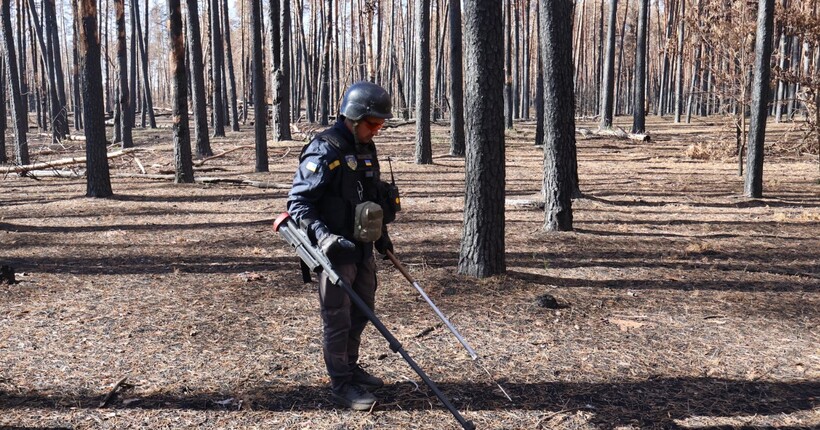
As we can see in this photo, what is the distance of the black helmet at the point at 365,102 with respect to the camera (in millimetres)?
3959

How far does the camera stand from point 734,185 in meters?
14.0

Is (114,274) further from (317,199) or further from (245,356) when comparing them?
(317,199)

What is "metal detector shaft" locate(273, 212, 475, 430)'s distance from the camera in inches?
144

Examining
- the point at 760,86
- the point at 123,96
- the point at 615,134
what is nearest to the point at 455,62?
the point at 760,86

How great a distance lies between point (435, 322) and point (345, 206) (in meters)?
2.14

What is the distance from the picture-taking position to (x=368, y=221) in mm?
3857

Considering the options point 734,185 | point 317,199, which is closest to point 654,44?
point 734,185

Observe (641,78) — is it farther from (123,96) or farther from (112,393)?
(112,393)

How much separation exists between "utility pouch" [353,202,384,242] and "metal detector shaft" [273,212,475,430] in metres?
0.25

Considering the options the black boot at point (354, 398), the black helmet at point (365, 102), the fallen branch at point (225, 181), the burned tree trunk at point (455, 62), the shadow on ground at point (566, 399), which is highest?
the burned tree trunk at point (455, 62)

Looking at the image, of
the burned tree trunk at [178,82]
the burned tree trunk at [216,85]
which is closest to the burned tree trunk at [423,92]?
the burned tree trunk at [178,82]

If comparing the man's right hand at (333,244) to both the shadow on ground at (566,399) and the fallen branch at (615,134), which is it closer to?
the shadow on ground at (566,399)

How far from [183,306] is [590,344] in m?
3.66

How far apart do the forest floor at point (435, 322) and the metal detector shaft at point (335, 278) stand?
426 mm
